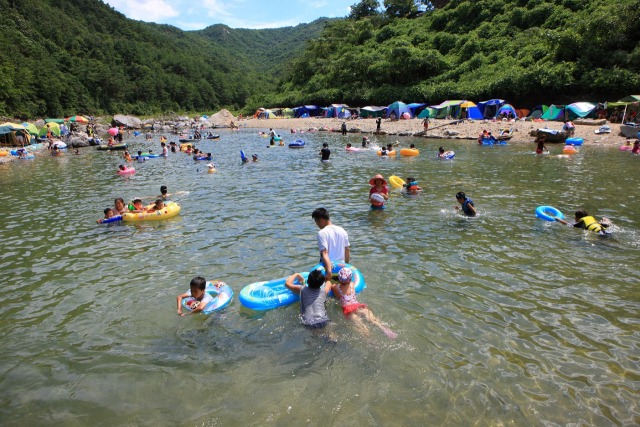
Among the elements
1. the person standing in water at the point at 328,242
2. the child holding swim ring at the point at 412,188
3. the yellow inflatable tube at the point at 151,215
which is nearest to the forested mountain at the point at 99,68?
the yellow inflatable tube at the point at 151,215

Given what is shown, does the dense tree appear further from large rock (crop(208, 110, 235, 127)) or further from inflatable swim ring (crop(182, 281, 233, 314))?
inflatable swim ring (crop(182, 281, 233, 314))

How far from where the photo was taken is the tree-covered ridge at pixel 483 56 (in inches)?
1226

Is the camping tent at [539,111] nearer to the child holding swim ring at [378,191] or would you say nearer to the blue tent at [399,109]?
the blue tent at [399,109]

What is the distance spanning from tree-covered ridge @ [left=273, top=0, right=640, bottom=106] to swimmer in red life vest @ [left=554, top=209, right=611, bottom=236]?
29.9m

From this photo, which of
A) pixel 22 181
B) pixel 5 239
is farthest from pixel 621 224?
Result: pixel 22 181

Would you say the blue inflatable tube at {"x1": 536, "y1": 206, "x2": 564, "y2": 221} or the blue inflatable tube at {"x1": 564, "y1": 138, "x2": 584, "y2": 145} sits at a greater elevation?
the blue inflatable tube at {"x1": 564, "y1": 138, "x2": 584, "y2": 145}

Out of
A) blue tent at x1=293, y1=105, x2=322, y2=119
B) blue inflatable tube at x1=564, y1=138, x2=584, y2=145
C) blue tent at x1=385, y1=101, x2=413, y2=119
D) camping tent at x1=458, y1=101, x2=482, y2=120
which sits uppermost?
blue tent at x1=293, y1=105, x2=322, y2=119

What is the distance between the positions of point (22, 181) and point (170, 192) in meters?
8.35

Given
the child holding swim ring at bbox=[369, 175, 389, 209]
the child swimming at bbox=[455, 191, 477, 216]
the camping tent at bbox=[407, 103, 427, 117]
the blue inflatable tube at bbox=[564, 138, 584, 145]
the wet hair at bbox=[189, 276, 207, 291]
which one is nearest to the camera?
the wet hair at bbox=[189, 276, 207, 291]

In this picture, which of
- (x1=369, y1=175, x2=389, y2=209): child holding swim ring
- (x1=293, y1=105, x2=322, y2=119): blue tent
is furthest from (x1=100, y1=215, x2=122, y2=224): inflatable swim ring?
(x1=293, y1=105, x2=322, y2=119): blue tent

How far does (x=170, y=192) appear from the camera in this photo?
44.6 ft

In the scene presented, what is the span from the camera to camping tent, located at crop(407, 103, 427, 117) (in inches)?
1734

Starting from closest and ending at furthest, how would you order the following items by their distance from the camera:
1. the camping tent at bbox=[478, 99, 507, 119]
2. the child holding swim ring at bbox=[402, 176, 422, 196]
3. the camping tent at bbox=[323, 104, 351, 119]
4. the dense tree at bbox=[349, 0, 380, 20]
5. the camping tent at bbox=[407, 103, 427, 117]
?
the child holding swim ring at bbox=[402, 176, 422, 196] → the camping tent at bbox=[478, 99, 507, 119] → the camping tent at bbox=[407, 103, 427, 117] → the camping tent at bbox=[323, 104, 351, 119] → the dense tree at bbox=[349, 0, 380, 20]

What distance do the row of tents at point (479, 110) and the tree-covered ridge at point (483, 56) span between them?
290cm
